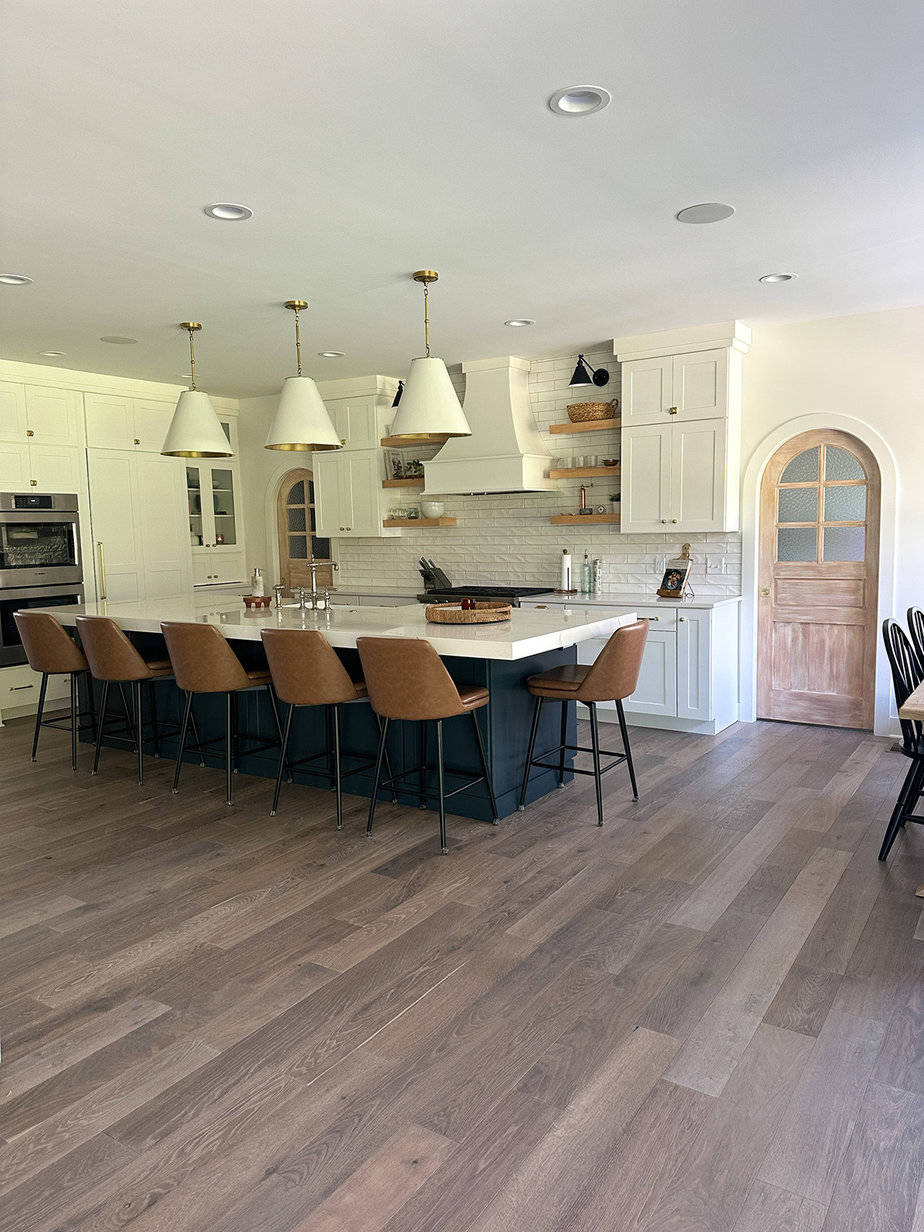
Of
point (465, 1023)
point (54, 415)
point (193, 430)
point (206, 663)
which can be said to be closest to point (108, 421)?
point (54, 415)

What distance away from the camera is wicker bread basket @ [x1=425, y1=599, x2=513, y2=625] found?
421 cm

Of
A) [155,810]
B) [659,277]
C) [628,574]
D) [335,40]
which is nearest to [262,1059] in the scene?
[155,810]

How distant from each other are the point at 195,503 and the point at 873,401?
5.67 meters

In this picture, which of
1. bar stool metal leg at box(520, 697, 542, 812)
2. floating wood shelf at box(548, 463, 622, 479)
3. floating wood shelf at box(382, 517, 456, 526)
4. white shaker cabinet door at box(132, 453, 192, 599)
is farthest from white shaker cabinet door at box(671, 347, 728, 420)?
white shaker cabinet door at box(132, 453, 192, 599)

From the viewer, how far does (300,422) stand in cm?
466

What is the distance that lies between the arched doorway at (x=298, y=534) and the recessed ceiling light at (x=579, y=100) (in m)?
5.70

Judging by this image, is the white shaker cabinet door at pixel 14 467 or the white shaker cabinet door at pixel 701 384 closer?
the white shaker cabinet door at pixel 701 384

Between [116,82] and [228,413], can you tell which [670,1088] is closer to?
[116,82]

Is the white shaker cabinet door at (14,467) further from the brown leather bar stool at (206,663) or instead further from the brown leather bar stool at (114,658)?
the brown leather bar stool at (206,663)

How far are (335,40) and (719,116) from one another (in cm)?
127

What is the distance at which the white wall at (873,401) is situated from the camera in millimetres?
5312

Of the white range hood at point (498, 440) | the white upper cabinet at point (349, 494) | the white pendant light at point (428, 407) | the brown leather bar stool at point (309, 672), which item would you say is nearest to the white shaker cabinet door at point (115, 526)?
the white upper cabinet at point (349, 494)

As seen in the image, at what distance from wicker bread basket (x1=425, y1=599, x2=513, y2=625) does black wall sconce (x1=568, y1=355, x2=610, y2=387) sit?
91.8 inches

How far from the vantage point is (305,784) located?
15.6 ft
